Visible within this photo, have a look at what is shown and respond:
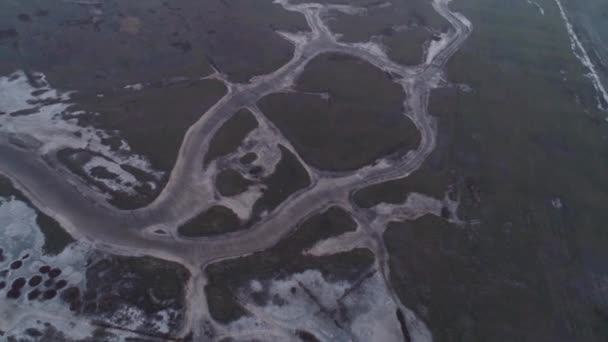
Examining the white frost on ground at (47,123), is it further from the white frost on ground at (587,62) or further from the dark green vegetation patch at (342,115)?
the white frost on ground at (587,62)

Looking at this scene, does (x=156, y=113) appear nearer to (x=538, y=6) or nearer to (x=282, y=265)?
(x=282, y=265)

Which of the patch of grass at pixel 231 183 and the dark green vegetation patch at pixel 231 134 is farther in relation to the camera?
the dark green vegetation patch at pixel 231 134

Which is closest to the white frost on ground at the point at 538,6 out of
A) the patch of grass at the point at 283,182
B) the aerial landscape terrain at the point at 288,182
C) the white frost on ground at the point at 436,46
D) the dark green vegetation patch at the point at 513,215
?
the aerial landscape terrain at the point at 288,182

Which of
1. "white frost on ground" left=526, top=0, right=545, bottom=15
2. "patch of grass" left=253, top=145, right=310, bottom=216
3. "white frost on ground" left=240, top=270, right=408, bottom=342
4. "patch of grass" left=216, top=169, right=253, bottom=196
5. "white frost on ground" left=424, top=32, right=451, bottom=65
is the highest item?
"white frost on ground" left=526, top=0, right=545, bottom=15

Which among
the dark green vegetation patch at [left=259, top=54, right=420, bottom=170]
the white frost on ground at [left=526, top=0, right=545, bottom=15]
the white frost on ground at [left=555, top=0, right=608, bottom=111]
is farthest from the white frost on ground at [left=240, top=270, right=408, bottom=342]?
the white frost on ground at [left=526, top=0, right=545, bottom=15]

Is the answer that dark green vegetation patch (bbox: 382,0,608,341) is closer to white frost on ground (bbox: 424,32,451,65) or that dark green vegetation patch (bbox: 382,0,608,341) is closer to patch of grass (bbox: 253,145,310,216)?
white frost on ground (bbox: 424,32,451,65)

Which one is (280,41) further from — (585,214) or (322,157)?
(585,214)
